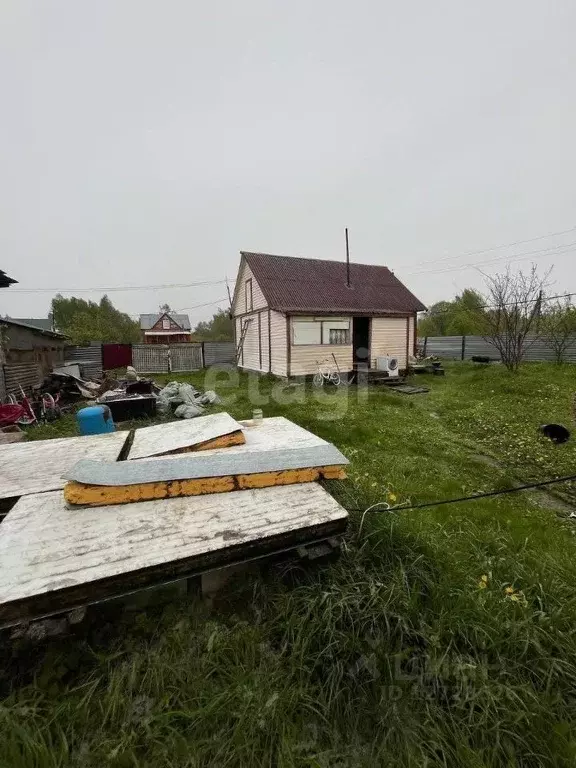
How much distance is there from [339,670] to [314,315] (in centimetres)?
1094

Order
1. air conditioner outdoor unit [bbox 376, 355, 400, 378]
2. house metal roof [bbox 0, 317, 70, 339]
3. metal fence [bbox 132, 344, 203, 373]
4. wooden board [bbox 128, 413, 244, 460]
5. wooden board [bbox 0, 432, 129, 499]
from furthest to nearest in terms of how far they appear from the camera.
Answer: metal fence [bbox 132, 344, 203, 373] < air conditioner outdoor unit [bbox 376, 355, 400, 378] < house metal roof [bbox 0, 317, 70, 339] < wooden board [bbox 128, 413, 244, 460] < wooden board [bbox 0, 432, 129, 499]

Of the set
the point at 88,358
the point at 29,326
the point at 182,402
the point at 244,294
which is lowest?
the point at 182,402

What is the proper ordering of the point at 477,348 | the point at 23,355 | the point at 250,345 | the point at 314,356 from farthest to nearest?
the point at 477,348, the point at 250,345, the point at 314,356, the point at 23,355

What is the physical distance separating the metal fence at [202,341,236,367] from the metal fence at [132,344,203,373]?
0.68 metres

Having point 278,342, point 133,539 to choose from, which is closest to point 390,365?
point 278,342

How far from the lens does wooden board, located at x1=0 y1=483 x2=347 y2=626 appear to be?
4.77 ft

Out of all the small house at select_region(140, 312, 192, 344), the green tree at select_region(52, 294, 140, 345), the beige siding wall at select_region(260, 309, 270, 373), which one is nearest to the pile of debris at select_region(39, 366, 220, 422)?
the beige siding wall at select_region(260, 309, 270, 373)

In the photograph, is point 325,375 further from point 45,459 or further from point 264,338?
point 45,459

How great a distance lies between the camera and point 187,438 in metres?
3.03

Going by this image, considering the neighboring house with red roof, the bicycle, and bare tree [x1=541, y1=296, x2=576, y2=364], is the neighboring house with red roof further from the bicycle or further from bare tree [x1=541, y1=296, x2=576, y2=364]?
bare tree [x1=541, y1=296, x2=576, y2=364]

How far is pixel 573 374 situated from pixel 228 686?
14.2 meters

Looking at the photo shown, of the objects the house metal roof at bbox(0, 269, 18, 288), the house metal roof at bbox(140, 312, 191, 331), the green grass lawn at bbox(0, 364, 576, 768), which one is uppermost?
the house metal roof at bbox(140, 312, 191, 331)

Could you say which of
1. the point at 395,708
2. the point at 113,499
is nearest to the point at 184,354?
the point at 113,499

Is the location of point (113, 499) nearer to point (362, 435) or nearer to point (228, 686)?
point (228, 686)
